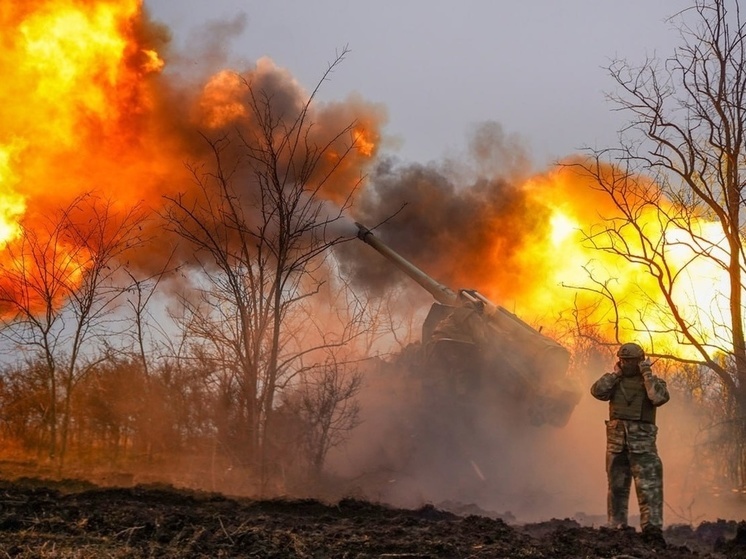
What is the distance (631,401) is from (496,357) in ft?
29.4

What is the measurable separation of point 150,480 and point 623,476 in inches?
276

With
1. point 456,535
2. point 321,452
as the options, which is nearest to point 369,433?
point 321,452

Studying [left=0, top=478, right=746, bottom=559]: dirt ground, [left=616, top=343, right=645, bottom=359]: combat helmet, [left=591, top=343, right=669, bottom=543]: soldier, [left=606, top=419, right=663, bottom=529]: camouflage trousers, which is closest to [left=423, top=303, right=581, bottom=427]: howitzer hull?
[left=616, top=343, right=645, bottom=359]: combat helmet

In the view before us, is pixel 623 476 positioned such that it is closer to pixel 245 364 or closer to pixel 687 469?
pixel 245 364

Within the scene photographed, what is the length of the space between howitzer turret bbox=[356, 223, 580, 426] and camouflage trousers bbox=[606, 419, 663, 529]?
835 cm

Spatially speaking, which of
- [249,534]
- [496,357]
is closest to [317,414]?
Answer: [496,357]

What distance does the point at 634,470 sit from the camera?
1023 centimetres

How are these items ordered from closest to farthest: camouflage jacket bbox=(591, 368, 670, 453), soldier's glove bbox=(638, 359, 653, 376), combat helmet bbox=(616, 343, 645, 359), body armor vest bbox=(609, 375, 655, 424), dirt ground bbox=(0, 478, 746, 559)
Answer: dirt ground bbox=(0, 478, 746, 559) → camouflage jacket bbox=(591, 368, 670, 453) → soldier's glove bbox=(638, 359, 653, 376) → body armor vest bbox=(609, 375, 655, 424) → combat helmet bbox=(616, 343, 645, 359)

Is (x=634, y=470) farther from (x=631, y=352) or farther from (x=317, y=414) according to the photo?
(x=317, y=414)

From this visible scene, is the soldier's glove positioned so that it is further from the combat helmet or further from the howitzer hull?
the howitzer hull

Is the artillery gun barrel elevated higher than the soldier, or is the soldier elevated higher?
the artillery gun barrel

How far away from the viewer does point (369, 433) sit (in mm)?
19844

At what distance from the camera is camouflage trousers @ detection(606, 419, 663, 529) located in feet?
33.0

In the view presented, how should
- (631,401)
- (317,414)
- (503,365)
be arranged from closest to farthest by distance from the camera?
(631,401), (317,414), (503,365)
